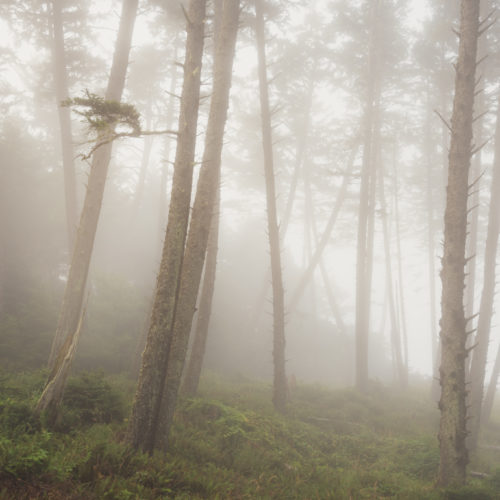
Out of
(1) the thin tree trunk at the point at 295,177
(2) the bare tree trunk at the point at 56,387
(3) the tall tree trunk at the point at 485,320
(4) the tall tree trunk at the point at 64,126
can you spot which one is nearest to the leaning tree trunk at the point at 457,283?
(3) the tall tree trunk at the point at 485,320

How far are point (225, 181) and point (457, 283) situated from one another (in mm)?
10793

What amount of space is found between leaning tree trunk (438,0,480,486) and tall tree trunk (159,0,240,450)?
4795mm

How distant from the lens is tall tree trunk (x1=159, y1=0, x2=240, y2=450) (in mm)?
5703

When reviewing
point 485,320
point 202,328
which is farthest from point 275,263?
point 485,320

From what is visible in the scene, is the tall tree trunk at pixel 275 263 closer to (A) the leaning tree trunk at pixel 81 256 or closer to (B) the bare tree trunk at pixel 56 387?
(A) the leaning tree trunk at pixel 81 256

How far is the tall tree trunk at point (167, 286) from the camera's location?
205 inches

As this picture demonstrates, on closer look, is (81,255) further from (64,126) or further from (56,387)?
(64,126)

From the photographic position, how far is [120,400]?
654 cm

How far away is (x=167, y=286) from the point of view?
17.9 feet

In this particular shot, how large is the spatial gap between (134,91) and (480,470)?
21267mm

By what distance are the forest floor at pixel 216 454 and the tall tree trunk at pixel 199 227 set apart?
1.00 meters

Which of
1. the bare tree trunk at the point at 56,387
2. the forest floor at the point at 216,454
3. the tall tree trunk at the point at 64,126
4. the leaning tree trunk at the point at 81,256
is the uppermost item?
the tall tree trunk at the point at 64,126

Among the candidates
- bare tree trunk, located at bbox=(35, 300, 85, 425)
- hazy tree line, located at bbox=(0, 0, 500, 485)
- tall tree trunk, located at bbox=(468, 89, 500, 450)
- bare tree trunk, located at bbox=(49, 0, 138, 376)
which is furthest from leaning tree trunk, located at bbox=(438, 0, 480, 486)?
bare tree trunk, located at bbox=(49, 0, 138, 376)

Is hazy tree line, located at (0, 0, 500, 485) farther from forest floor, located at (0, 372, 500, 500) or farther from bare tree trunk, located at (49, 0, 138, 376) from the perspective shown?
forest floor, located at (0, 372, 500, 500)
